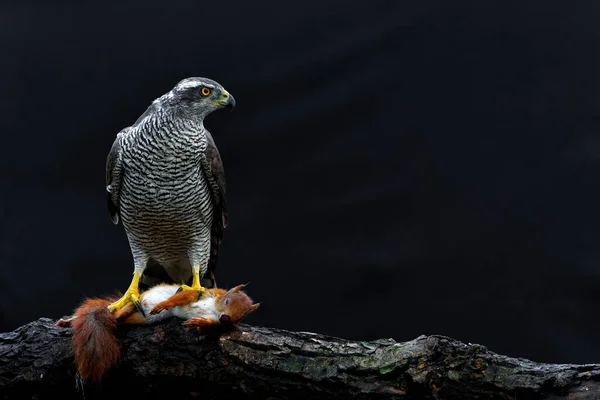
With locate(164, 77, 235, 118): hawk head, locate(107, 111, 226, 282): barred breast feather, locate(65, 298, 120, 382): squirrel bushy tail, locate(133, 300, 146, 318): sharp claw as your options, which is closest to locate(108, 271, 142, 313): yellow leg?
locate(133, 300, 146, 318): sharp claw

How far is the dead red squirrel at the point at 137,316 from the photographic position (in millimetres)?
2225

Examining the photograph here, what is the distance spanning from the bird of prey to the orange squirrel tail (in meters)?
0.15

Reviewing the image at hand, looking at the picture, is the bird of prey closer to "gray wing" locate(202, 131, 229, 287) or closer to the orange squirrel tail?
"gray wing" locate(202, 131, 229, 287)

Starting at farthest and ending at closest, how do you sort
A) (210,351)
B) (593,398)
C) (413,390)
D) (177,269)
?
(177,269) → (210,351) → (413,390) → (593,398)

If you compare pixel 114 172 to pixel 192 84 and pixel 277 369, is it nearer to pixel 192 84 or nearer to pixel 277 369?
pixel 192 84

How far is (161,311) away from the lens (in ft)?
7.72

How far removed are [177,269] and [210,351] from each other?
2.69 ft

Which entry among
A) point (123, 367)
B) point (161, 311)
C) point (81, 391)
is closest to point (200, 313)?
point (161, 311)

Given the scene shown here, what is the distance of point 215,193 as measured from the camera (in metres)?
2.80

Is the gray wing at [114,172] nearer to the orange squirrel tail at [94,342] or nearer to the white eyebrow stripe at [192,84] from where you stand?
the white eyebrow stripe at [192,84]

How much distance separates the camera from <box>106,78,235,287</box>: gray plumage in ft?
8.34

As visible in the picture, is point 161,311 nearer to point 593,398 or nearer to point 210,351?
point 210,351

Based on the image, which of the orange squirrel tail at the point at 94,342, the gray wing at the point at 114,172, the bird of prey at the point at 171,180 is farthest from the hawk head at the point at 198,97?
the orange squirrel tail at the point at 94,342

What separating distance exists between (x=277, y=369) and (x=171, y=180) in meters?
0.78
